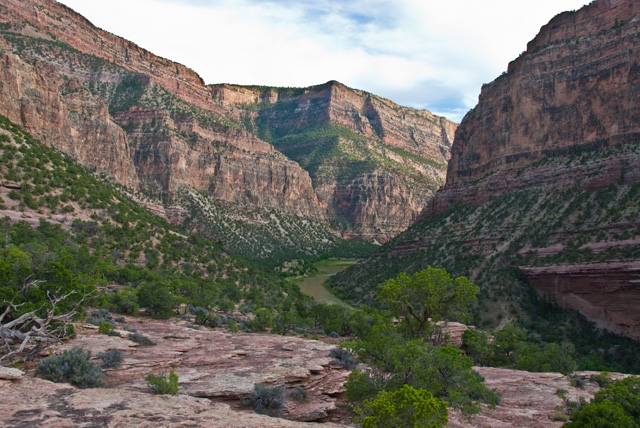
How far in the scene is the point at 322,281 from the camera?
290 ft

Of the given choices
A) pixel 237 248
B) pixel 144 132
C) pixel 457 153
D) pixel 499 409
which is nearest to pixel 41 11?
pixel 144 132

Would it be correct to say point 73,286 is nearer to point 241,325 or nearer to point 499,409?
point 241,325

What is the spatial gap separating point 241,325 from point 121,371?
16204 mm

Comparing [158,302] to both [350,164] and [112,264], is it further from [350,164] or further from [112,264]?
[350,164]

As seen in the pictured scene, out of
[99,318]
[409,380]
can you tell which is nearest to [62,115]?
[99,318]

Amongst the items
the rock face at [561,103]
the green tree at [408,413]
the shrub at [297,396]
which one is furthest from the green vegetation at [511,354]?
the rock face at [561,103]

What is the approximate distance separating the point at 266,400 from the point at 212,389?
174 cm

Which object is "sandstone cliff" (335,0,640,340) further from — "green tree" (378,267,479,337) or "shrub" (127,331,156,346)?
"shrub" (127,331,156,346)

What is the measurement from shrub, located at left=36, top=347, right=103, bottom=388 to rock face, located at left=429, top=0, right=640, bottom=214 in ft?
189

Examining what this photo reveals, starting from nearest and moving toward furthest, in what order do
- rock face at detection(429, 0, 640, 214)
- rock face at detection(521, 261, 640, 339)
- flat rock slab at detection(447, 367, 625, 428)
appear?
flat rock slab at detection(447, 367, 625, 428) → rock face at detection(521, 261, 640, 339) → rock face at detection(429, 0, 640, 214)

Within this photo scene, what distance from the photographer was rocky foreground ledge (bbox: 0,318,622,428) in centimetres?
967

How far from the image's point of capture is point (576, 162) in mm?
58344

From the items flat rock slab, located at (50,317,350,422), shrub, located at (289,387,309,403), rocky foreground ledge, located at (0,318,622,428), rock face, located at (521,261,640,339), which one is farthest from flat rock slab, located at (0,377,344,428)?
rock face, located at (521,261,640,339)

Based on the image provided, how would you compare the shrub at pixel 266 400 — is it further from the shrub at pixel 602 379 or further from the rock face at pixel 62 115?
the rock face at pixel 62 115
